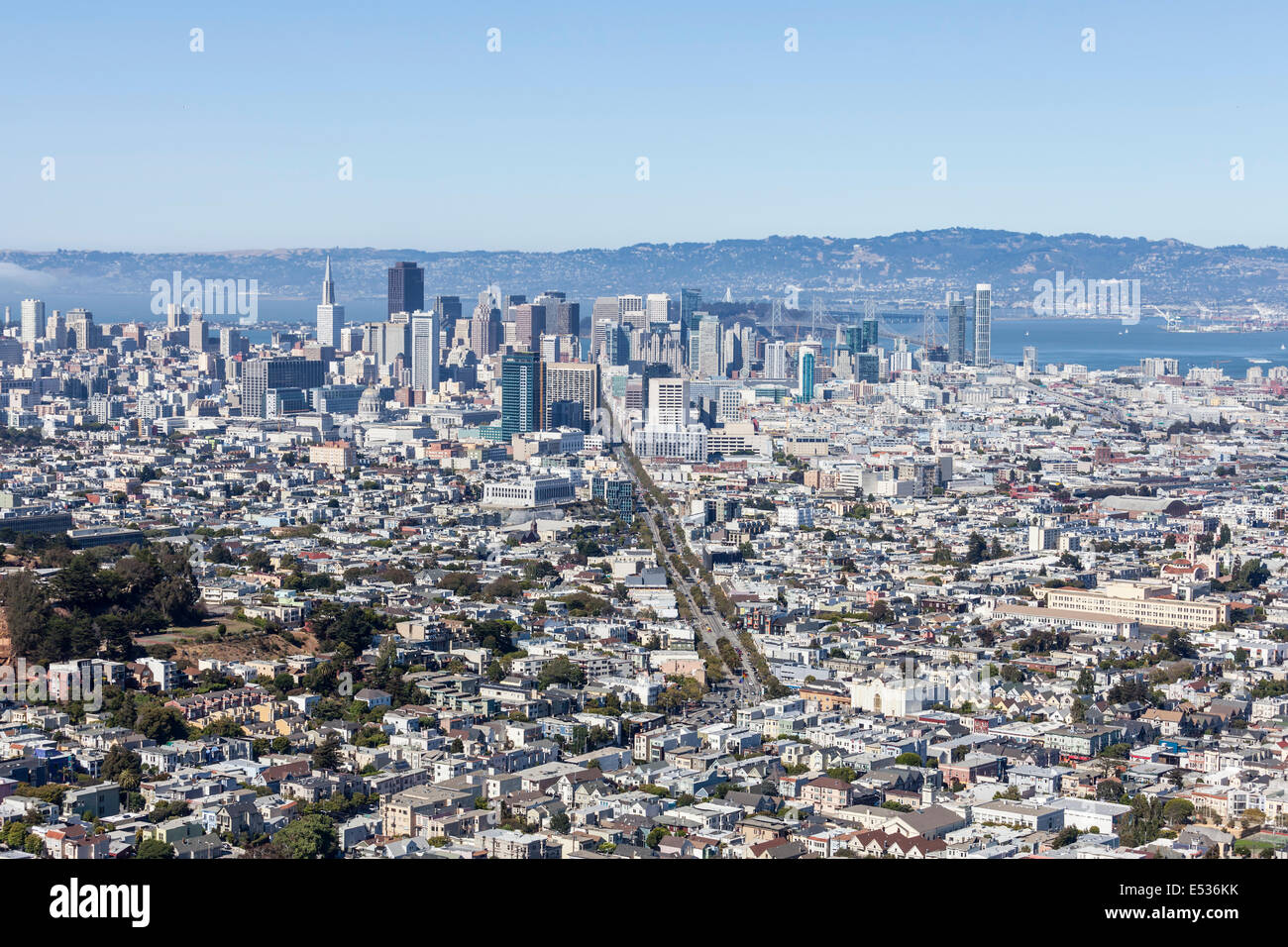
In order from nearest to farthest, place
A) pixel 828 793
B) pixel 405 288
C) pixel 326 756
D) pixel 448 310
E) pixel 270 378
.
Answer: pixel 828 793, pixel 326 756, pixel 270 378, pixel 448 310, pixel 405 288

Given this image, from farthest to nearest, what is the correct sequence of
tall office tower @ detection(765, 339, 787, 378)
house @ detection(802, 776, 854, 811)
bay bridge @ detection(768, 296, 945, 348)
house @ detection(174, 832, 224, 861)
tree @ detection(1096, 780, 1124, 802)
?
bay bridge @ detection(768, 296, 945, 348) → tall office tower @ detection(765, 339, 787, 378) → tree @ detection(1096, 780, 1124, 802) → house @ detection(802, 776, 854, 811) → house @ detection(174, 832, 224, 861)

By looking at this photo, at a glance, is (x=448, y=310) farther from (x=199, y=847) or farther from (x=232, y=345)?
(x=199, y=847)

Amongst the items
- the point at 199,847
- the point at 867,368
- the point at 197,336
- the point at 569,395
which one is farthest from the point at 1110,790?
the point at 197,336

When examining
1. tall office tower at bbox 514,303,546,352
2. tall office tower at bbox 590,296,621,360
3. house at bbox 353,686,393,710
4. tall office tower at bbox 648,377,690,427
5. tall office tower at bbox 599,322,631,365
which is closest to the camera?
house at bbox 353,686,393,710

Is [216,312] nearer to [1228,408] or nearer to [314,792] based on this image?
[1228,408]

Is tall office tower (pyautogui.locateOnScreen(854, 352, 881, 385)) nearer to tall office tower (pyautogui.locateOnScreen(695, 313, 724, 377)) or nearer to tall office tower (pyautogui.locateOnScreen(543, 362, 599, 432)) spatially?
tall office tower (pyautogui.locateOnScreen(695, 313, 724, 377))

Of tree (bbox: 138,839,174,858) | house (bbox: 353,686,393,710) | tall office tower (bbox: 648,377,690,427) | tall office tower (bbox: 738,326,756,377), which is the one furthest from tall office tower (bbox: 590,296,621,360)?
tree (bbox: 138,839,174,858)
